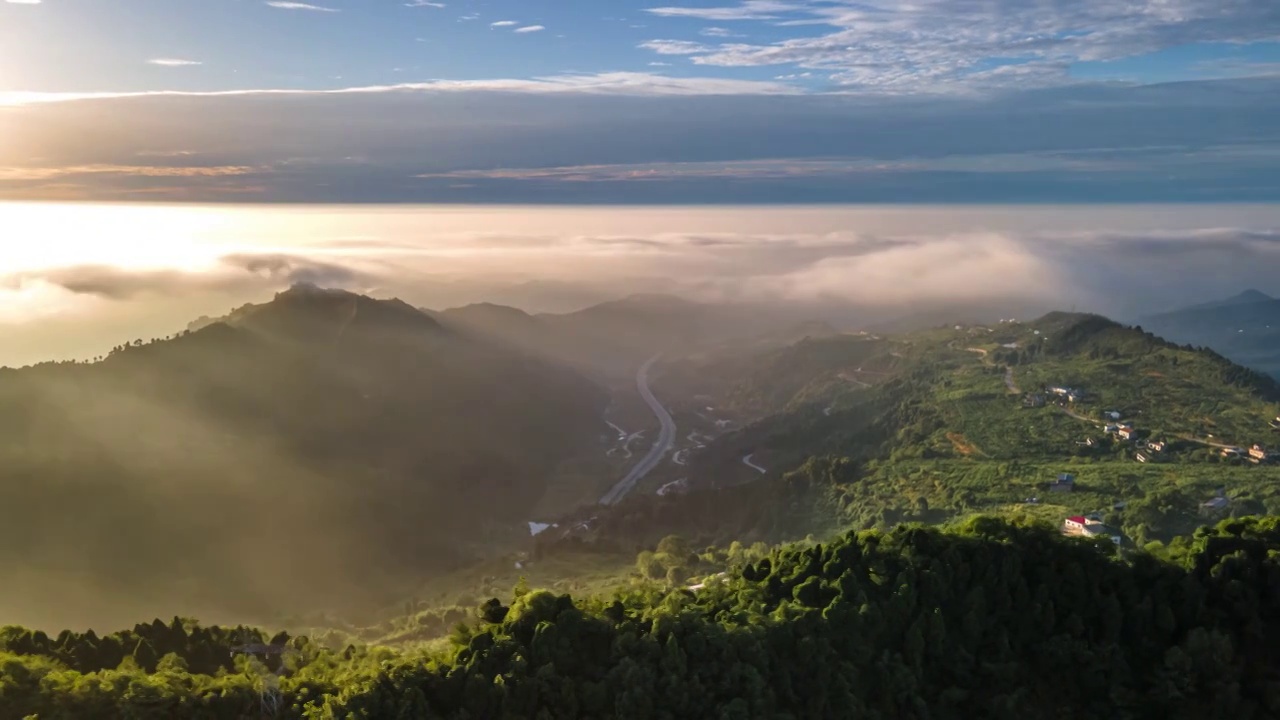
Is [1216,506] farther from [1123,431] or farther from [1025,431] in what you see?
[1025,431]

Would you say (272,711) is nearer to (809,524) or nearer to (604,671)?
(604,671)

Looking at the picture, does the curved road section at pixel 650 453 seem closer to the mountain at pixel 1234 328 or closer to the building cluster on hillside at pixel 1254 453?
the building cluster on hillside at pixel 1254 453

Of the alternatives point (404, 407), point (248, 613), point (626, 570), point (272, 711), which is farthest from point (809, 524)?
point (404, 407)

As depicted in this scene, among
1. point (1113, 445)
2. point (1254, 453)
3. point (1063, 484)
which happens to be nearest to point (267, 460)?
point (1063, 484)

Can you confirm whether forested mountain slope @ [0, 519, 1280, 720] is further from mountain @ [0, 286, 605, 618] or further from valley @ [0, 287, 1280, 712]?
mountain @ [0, 286, 605, 618]

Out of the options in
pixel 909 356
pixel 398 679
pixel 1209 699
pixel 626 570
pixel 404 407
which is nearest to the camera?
pixel 398 679
